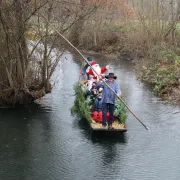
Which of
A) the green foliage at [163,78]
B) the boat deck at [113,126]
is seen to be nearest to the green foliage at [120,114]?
the boat deck at [113,126]

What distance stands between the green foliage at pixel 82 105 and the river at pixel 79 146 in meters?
0.42

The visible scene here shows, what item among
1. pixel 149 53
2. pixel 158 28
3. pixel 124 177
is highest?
pixel 158 28

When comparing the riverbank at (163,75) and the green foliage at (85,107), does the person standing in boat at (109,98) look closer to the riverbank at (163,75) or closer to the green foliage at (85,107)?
the green foliage at (85,107)

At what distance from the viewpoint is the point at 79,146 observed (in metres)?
11.3

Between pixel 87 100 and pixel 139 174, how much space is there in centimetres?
435

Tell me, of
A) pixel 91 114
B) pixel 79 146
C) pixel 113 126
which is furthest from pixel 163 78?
pixel 79 146

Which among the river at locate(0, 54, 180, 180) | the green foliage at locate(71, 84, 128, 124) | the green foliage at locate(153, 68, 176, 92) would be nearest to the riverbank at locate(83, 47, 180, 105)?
the green foliage at locate(153, 68, 176, 92)

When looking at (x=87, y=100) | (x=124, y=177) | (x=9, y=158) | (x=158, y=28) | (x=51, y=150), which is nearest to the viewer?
(x=124, y=177)

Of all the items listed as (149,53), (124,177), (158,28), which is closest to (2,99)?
(124,177)

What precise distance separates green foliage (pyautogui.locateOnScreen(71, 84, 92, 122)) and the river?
0.42 metres

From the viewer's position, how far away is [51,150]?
A: 1100cm

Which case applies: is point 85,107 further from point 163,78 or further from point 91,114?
point 163,78

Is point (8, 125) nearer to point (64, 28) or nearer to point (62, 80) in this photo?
point (64, 28)

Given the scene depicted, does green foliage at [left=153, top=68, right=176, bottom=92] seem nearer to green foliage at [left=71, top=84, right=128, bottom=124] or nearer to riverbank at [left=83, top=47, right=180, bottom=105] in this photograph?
riverbank at [left=83, top=47, right=180, bottom=105]
